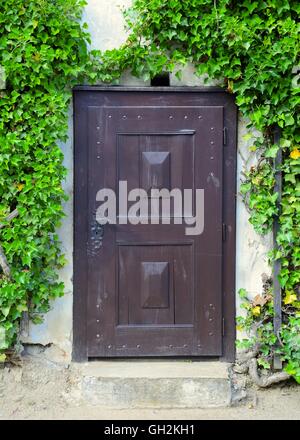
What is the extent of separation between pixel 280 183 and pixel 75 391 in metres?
2.11

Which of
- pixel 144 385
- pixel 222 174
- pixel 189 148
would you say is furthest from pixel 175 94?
pixel 144 385

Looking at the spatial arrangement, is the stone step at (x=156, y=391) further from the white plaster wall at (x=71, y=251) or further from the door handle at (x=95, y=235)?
the door handle at (x=95, y=235)

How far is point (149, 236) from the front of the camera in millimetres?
4254

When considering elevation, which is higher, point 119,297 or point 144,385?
point 119,297

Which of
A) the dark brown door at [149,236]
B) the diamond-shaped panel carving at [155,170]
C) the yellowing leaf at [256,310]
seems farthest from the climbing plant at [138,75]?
the diamond-shaped panel carving at [155,170]

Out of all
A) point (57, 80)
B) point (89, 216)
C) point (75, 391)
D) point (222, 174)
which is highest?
point (57, 80)

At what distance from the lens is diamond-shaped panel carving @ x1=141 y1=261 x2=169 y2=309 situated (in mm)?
4246

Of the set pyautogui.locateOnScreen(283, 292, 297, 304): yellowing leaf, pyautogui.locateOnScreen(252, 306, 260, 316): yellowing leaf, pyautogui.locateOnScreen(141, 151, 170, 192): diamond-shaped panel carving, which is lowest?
pyautogui.locateOnScreen(252, 306, 260, 316): yellowing leaf

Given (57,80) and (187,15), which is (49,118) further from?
(187,15)

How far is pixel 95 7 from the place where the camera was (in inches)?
164

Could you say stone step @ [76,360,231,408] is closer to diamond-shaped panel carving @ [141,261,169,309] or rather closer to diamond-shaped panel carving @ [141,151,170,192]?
diamond-shaped panel carving @ [141,261,169,309]

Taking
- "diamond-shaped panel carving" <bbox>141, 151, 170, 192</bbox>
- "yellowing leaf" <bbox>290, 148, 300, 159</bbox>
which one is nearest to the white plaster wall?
"yellowing leaf" <bbox>290, 148, 300, 159</bbox>

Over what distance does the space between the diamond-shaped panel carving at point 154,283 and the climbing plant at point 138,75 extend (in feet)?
2.06

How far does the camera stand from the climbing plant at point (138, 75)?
396cm
